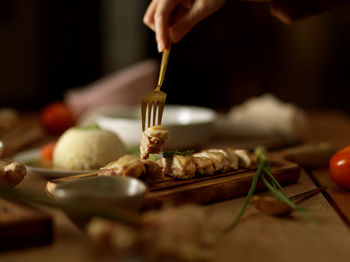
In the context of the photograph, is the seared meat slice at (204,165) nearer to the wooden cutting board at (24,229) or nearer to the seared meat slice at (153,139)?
the seared meat slice at (153,139)

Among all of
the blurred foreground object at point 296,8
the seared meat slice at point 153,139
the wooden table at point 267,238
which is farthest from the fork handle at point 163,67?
the blurred foreground object at point 296,8

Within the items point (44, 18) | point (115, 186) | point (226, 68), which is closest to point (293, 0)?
point (115, 186)

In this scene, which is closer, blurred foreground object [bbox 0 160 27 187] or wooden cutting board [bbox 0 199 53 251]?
wooden cutting board [bbox 0 199 53 251]

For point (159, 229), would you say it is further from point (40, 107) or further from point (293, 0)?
point (40, 107)

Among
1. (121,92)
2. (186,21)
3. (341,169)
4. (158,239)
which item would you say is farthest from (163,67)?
(121,92)

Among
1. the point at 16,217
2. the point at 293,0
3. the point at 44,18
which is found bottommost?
the point at 16,217

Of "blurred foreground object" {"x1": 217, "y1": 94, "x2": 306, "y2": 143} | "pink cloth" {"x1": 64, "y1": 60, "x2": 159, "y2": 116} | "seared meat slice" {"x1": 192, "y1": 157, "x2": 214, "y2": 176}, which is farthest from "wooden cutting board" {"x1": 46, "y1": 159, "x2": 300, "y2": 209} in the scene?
"pink cloth" {"x1": 64, "y1": 60, "x2": 159, "y2": 116}

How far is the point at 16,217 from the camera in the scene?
2.99 feet

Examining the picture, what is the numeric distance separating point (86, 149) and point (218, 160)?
51cm

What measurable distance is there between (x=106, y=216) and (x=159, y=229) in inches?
4.5

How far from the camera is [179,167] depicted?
1226mm

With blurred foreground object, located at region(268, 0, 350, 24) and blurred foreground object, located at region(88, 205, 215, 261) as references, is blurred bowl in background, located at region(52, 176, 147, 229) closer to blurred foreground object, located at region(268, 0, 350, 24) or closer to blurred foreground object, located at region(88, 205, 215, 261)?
blurred foreground object, located at region(88, 205, 215, 261)

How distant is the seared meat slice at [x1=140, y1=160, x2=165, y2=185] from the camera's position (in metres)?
1.16

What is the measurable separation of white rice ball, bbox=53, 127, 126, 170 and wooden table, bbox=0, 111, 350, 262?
0.40 m
